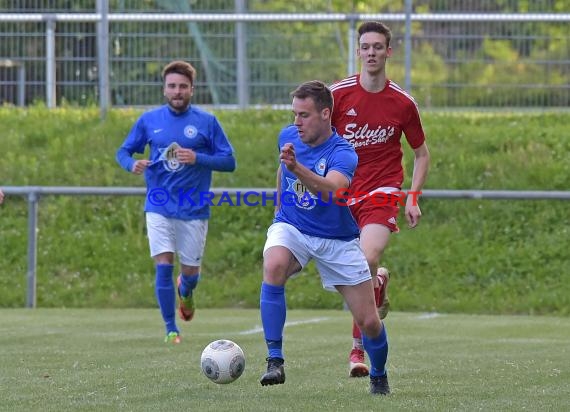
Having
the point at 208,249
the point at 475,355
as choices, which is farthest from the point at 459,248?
the point at 475,355

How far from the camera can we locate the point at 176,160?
1002cm

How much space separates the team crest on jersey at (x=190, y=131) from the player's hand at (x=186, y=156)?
341 mm

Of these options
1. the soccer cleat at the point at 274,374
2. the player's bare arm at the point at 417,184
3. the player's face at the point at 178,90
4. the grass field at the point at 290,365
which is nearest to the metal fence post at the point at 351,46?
the grass field at the point at 290,365

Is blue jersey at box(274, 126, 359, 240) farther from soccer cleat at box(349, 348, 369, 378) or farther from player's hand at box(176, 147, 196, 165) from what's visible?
player's hand at box(176, 147, 196, 165)

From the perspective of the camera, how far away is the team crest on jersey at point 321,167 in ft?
22.1

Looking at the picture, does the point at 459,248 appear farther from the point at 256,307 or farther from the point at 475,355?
the point at 475,355

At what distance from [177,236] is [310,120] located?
3.72 m

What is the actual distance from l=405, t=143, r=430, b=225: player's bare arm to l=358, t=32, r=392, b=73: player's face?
687 mm

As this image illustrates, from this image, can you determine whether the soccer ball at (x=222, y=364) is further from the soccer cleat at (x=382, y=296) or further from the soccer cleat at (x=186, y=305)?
the soccer cleat at (x=186, y=305)

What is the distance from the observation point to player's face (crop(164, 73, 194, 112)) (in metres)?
9.95

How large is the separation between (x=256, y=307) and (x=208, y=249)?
4.00 feet

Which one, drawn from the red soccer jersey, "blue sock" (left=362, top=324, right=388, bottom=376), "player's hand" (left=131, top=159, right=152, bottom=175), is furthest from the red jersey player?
"player's hand" (left=131, top=159, right=152, bottom=175)

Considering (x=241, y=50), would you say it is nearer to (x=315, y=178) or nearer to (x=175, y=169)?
(x=175, y=169)

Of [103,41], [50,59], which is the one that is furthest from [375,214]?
[50,59]
